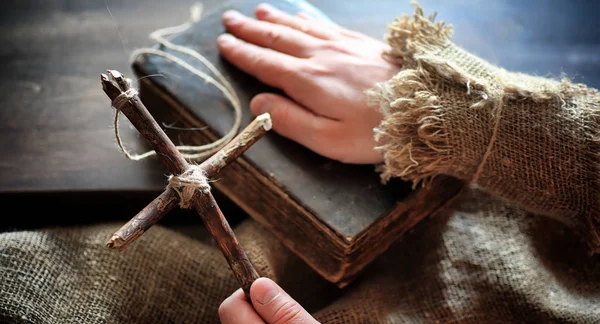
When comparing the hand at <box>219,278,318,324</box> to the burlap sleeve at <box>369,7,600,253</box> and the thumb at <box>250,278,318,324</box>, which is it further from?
the burlap sleeve at <box>369,7,600,253</box>

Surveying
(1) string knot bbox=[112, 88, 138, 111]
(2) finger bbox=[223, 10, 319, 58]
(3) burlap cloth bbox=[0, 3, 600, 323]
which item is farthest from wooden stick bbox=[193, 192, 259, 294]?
(2) finger bbox=[223, 10, 319, 58]

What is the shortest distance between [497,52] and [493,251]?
19.3 inches

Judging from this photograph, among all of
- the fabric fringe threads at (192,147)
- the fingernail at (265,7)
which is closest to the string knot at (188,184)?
the fabric fringe threads at (192,147)

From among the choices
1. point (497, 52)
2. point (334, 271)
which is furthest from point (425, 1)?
point (334, 271)

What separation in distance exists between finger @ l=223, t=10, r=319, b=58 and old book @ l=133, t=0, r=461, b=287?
0.18 ft

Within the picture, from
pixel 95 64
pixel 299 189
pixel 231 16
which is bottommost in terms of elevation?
pixel 95 64

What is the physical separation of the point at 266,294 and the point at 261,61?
1.29 ft

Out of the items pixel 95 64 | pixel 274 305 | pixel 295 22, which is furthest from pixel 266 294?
pixel 95 64

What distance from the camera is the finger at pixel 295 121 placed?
2.59 ft

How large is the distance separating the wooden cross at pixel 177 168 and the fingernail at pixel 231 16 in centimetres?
35

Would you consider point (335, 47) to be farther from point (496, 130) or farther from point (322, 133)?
point (496, 130)

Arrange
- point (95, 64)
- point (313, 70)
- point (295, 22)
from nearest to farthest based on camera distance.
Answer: point (313, 70) < point (295, 22) < point (95, 64)

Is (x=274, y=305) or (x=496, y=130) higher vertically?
(x=496, y=130)

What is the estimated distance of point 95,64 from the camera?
104 centimetres
